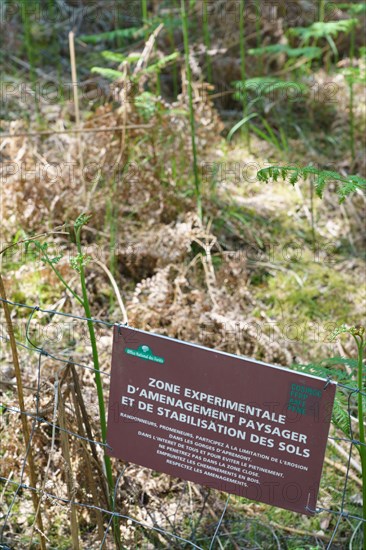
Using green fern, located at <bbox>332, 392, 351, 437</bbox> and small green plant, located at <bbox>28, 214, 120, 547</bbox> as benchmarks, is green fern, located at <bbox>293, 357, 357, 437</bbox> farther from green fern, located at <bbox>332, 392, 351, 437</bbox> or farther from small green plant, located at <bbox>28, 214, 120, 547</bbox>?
small green plant, located at <bbox>28, 214, 120, 547</bbox>

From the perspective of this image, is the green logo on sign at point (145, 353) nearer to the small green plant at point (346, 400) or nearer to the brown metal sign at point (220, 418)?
the brown metal sign at point (220, 418)

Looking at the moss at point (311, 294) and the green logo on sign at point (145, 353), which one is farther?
the moss at point (311, 294)

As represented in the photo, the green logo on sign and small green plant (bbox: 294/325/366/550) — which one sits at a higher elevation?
the green logo on sign

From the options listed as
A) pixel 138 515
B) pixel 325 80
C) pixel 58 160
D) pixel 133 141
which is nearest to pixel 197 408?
pixel 138 515

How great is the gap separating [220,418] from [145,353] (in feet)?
0.96

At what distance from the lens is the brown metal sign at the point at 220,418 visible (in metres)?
2.04

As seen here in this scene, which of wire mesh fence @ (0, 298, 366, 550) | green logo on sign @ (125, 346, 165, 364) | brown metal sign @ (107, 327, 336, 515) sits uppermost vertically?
green logo on sign @ (125, 346, 165, 364)

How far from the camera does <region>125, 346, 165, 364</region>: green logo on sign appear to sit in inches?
86.0

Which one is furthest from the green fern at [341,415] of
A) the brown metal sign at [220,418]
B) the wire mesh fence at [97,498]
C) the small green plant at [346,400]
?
the wire mesh fence at [97,498]

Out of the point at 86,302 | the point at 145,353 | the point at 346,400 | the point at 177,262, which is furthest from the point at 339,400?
the point at 177,262

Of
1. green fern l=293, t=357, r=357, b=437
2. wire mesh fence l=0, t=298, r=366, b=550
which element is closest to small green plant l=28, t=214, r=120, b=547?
wire mesh fence l=0, t=298, r=366, b=550

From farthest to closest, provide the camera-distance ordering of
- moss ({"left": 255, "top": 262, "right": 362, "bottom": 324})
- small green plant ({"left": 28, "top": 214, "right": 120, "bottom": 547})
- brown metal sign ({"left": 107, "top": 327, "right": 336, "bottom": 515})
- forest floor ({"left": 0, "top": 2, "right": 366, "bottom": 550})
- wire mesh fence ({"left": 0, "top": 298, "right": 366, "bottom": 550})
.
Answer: moss ({"left": 255, "top": 262, "right": 362, "bottom": 324}) < forest floor ({"left": 0, "top": 2, "right": 366, "bottom": 550}) < wire mesh fence ({"left": 0, "top": 298, "right": 366, "bottom": 550}) < small green plant ({"left": 28, "top": 214, "right": 120, "bottom": 547}) < brown metal sign ({"left": 107, "top": 327, "right": 336, "bottom": 515})

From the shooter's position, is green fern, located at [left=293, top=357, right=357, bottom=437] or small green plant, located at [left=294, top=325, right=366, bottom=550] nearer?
small green plant, located at [left=294, top=325, right=366, bottom=550]

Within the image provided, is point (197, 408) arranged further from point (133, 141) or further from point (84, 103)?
point (84, 103)
